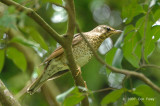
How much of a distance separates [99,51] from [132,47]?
9.39 feet

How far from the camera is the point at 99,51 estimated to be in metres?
6.16

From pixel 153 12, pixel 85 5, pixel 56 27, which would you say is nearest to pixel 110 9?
pixel 85 5

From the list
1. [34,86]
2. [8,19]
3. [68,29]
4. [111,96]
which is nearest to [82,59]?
[34,86]

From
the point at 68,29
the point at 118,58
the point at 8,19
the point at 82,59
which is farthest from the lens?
the point at 82,59

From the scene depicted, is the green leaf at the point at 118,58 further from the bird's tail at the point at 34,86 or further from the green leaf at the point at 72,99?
the bird's tail at the point at 34,86

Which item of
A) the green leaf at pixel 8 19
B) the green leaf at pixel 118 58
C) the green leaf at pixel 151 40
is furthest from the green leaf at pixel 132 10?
the green leaf at pixel 8 19

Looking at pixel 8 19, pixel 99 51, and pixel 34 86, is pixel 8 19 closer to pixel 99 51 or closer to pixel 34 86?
pixel 34 86

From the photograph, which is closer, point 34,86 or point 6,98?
point 6,98

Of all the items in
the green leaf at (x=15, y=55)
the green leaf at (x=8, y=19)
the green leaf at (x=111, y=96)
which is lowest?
the green leaf at (x=111, y=96)

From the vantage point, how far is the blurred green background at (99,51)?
292cm

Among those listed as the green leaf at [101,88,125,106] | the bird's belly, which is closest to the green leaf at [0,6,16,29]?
the green leaf at [101,88,125,106]

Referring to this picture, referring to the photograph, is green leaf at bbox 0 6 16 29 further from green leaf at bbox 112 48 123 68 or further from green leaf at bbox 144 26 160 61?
green leaf at bbox 144 26 160 61

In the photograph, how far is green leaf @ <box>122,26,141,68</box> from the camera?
3.20m

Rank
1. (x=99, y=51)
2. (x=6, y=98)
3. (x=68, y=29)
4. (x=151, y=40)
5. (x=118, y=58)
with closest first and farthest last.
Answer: (x=118, y=58) < (x=68, y=29) < (x=151, y=40) < (x=6, y=98) < (x=99, y=51)
